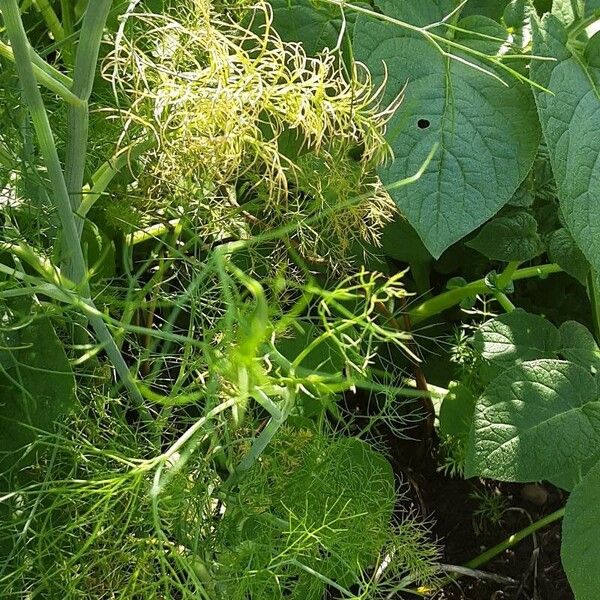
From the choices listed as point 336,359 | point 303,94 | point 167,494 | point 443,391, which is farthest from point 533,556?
point 303,94

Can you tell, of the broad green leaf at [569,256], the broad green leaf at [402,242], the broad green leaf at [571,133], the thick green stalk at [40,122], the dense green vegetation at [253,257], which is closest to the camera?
the thick green stalk at [40,122]

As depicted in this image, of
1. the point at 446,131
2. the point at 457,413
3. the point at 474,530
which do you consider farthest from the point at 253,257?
the point at 474,530

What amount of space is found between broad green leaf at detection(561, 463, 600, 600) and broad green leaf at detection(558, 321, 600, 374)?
0.39ft

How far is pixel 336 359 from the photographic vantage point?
0.73 metres

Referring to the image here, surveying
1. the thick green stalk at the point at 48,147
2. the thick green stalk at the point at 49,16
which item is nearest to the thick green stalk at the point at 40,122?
the thick green stalk at the point at 48,147

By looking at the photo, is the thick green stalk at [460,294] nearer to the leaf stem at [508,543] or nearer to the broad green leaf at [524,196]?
the broad green leaf at [524,196]

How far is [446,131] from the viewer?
1.95ft

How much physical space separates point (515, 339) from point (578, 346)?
0.21 ft

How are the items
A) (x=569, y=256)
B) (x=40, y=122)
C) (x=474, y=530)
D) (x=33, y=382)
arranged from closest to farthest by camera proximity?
(x=40, y=122)
(x=33, y=382)
(x=569, y=256)
(x=474, y=530)

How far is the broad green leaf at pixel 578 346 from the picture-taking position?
74 centimetres

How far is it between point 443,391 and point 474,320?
0.08 metres

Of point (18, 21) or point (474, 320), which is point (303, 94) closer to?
point (18, 21)

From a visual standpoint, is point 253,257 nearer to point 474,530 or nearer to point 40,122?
point 40,122

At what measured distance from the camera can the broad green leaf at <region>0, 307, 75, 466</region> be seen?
0.57m
